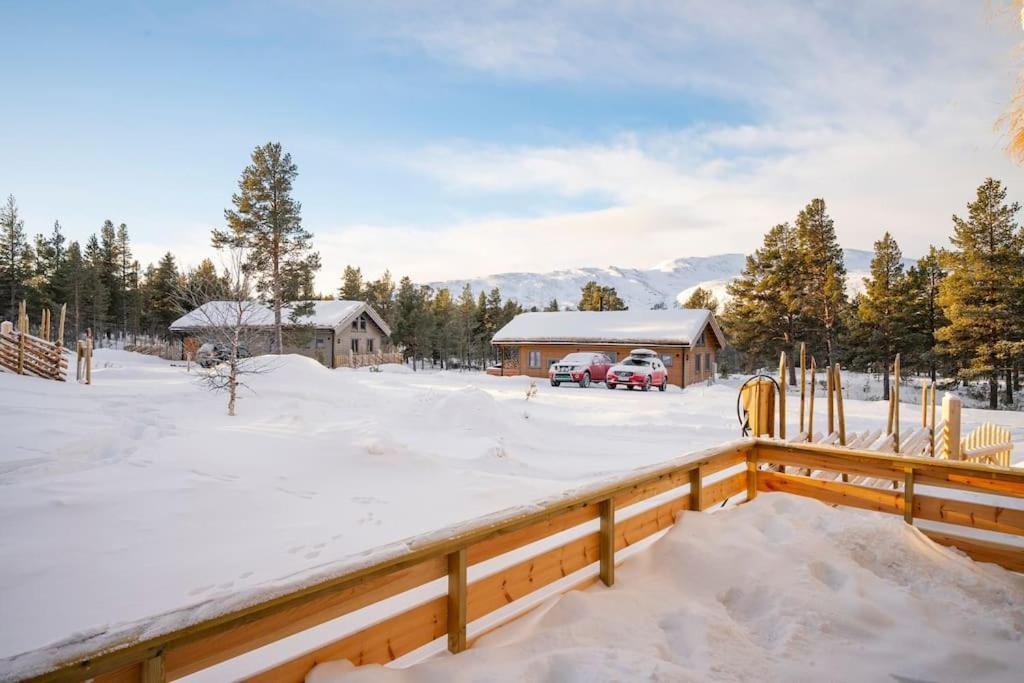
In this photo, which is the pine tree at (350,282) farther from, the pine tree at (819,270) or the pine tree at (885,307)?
the pine tree at (885,307)

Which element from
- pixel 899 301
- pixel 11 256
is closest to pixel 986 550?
pixel 899 301

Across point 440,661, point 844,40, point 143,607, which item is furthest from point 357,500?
point 844,40

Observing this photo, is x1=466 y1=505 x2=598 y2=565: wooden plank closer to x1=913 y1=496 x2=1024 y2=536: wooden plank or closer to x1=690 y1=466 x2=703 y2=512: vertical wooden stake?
x1=690 y1=466 x2=703 y2=512: vertical wooden stake

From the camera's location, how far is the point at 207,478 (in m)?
8.12

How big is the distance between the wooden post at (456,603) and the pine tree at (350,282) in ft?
182

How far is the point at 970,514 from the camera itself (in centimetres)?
440

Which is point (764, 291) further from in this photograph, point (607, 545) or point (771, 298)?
point (607, 545)

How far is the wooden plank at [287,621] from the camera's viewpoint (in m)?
1.84

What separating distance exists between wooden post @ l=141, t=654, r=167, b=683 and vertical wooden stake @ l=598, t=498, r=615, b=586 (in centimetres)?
274

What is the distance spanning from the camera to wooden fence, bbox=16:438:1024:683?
1875 mm

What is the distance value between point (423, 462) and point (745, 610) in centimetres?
686

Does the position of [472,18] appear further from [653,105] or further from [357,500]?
[357,500]

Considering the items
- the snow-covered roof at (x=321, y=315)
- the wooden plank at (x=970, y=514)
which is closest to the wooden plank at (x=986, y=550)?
the wooden plank at (x=970, y=514)

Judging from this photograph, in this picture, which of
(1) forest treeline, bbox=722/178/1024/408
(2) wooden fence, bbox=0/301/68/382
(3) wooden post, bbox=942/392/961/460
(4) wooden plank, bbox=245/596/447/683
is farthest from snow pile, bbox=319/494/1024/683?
(1) forest treeline, bbox=722/178/1024/408
